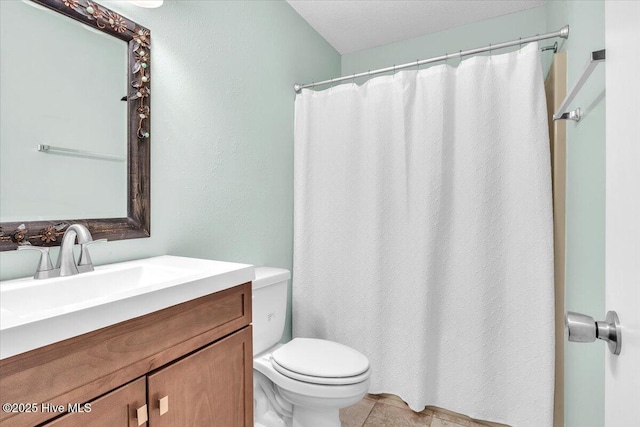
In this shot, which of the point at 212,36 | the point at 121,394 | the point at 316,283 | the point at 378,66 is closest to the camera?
the point at 121,394

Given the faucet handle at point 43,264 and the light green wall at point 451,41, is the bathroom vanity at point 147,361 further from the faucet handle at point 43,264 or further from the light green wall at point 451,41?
the light green wall at point 451,41

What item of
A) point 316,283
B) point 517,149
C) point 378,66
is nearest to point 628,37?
point 517,149

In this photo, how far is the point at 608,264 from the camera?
0.50m

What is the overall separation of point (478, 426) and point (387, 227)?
1.12 meters

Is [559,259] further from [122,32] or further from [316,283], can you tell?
[122,32]

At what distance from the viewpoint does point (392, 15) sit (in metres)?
2.08

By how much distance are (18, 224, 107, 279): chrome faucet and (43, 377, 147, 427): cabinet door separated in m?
0.43

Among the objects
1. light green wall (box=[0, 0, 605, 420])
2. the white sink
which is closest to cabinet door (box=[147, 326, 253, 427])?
the white sink

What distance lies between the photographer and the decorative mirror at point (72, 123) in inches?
36.3

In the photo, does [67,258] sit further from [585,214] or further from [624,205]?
[585,214]

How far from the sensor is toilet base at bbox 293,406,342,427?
1405 millimetres

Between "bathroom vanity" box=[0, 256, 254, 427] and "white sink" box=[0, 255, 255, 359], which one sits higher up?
"white sink" box=[0, 255, 255, 359]

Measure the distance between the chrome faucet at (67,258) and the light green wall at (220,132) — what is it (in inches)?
2.3

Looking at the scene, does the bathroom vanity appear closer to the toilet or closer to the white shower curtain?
the toilet
